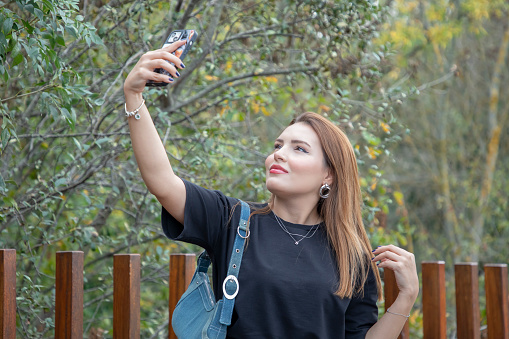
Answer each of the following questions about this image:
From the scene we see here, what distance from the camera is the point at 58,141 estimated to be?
11.5 ft

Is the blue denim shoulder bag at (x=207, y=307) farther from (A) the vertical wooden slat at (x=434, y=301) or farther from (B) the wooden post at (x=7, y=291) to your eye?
(A) the vertical wooden slat at (x=434, y=301)

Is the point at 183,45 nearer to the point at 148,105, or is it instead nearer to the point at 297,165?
the point at 297,165

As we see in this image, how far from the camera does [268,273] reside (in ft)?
6.37

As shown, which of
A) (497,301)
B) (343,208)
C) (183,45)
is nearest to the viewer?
(183,45)

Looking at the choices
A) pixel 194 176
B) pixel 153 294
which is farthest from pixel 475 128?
pixel 194 176

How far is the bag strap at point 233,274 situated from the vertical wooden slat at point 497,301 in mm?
1205

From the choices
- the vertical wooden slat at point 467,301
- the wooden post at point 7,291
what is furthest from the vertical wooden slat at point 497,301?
Answer: the wooden post at point 7,291

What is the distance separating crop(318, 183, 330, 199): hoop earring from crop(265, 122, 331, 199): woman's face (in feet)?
0.05

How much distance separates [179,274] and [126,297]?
0.24m

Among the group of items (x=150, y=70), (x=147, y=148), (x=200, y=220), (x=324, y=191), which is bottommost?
(x=200, y=220)

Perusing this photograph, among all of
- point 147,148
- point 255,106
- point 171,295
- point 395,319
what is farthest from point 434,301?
point 255,106

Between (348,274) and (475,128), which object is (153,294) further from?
(475,128)

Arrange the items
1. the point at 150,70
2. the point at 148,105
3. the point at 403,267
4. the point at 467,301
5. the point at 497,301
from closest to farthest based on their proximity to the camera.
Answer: the point at 150,70 < the point at 403,267 < the point at 467,301 < the point at 497,301 < the point at 148,105

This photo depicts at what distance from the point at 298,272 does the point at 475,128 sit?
7403mm
